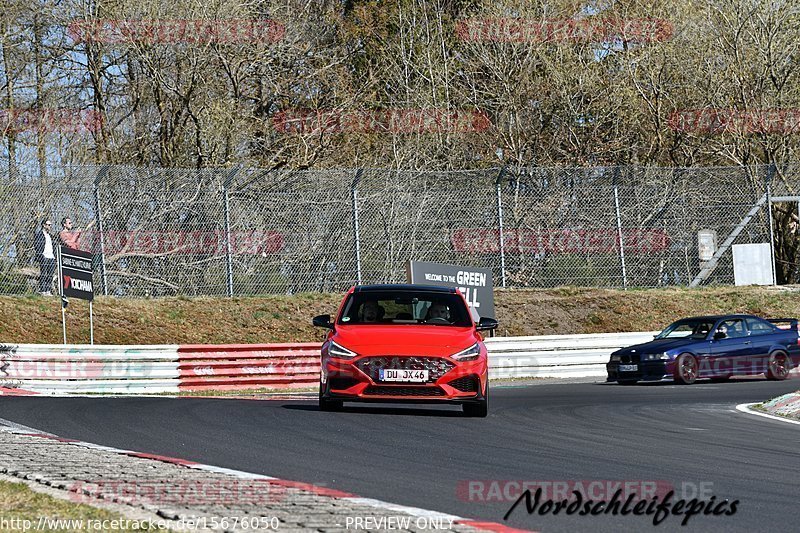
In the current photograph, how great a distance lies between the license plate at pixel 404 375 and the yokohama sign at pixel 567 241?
1450 centimetres

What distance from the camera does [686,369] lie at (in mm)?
21078

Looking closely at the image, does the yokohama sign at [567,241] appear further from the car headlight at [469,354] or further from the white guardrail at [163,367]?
the car headlight at [469,354]

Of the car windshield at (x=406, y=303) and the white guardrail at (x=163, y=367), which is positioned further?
the white guardrail at (x=163, y=367)

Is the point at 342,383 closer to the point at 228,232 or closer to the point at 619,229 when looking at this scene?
the point at 228,232

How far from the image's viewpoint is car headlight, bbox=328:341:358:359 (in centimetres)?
1298

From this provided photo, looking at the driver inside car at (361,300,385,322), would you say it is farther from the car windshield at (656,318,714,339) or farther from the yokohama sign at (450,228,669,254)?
the yokohama sign at (450,228,669,254)

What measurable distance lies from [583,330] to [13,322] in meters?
12.5

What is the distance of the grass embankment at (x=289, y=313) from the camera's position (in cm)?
2402

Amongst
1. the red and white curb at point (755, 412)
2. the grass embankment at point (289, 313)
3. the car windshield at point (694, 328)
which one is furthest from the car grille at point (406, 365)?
the grass embankment at point (289, 313)

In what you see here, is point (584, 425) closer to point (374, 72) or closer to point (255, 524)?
point (255, 524)

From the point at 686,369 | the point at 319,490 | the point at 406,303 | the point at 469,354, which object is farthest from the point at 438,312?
the point at 686,369

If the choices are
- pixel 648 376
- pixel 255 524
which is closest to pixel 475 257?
pixel 648 376

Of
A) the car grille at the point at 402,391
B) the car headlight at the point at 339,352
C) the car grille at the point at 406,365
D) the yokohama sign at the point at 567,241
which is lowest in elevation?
the car grille at the point at 402,391

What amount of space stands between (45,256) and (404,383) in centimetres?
1347
